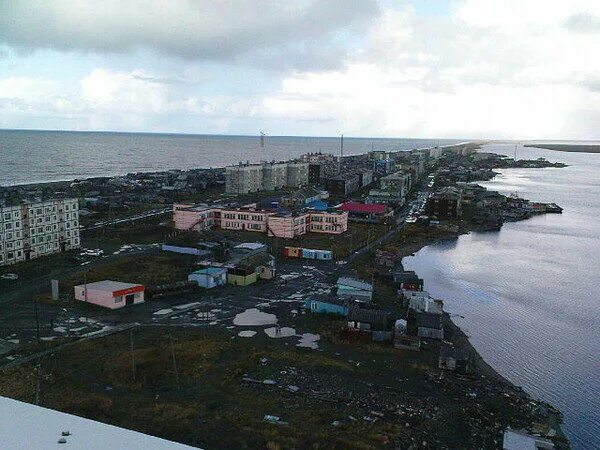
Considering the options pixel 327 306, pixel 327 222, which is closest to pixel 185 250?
pixel 327 222

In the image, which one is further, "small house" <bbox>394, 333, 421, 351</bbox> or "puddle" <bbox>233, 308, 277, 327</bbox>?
"puddle" <bbox>233, 308, 277, 327</bbox>

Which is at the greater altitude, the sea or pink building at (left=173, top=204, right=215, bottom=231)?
pink building at (left=173, top=204, right=215, bottom=231)

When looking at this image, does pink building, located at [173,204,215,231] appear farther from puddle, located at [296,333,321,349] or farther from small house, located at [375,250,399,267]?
puddle, located at [296,333,321,349]

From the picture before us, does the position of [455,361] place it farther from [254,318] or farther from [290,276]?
[290,276]

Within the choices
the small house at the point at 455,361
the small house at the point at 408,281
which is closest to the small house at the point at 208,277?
the small house at the point at 408,281

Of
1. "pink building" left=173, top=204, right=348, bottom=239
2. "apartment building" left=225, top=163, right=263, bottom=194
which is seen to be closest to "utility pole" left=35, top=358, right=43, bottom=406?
"pink building" left=173, top=204, right=348, bottom=239

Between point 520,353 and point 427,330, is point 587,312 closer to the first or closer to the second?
point 520,353

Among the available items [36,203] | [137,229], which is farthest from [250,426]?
[137,229]

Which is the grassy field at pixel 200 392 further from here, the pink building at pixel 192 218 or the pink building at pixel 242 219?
the pink building at pixel 192 218
